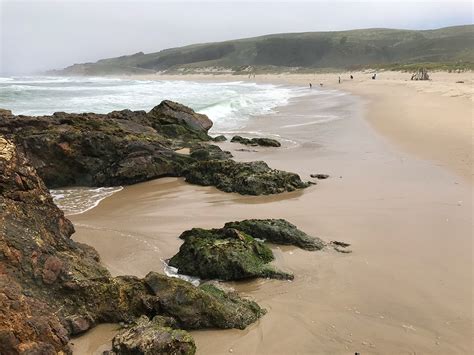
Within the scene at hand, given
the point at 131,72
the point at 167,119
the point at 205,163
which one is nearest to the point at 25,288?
the point at 205,163

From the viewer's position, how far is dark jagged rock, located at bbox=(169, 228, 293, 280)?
5340mm

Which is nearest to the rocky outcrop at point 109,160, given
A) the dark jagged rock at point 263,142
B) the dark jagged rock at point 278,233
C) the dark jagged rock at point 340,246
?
the dark jagged rock at point 278,233

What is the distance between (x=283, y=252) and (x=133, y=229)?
8.10 ft

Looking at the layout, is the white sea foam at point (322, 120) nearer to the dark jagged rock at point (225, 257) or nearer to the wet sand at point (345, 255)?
the wet sand at point (345, 255)

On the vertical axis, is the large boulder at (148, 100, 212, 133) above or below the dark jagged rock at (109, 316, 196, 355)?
above

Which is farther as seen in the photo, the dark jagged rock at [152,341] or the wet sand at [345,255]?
the wet sand at [345,255]

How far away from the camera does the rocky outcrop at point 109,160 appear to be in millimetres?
9422

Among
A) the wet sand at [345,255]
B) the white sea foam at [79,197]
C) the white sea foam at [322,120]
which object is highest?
the white sea foam at [322,120]

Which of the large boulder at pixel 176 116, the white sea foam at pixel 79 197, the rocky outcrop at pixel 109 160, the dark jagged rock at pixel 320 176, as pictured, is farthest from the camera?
the large boulder at pixel 176 116

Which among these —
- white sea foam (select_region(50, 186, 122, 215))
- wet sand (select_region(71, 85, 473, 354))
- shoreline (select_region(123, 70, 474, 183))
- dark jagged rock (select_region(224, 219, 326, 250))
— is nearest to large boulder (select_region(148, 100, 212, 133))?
wet sand (select_region(71, 85, 473, 354))

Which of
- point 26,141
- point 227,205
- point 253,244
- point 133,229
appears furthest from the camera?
point 26,141

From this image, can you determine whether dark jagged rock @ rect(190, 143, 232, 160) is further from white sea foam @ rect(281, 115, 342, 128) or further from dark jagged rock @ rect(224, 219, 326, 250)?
white sea foam @ rect(281, 115, 342, 128)

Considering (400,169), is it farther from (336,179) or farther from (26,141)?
(26,141)

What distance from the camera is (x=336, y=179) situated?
33.1 feet
